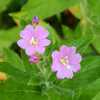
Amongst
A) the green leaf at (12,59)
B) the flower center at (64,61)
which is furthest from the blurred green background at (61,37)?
Answer: the flower center at (64,61)

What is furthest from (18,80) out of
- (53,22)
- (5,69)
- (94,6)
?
(53,22)

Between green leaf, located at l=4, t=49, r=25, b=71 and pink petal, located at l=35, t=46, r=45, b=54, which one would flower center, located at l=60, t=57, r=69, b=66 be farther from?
green leaf, located at l=4, t=49, r=25, b=71

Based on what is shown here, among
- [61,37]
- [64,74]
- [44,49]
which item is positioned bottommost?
[61,37]

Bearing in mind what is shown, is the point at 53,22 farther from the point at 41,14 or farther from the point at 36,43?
the point at 36,43

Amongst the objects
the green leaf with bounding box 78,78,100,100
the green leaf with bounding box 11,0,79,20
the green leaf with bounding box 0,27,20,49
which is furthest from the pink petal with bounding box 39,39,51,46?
the green leaf with bounding box 0,27,20,49

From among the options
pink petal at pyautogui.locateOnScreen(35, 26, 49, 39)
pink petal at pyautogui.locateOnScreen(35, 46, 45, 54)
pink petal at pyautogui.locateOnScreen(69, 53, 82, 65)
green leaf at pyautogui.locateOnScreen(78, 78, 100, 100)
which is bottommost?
green leaf at pyautogui.locateOnScreen(78, 78, 100, 100)

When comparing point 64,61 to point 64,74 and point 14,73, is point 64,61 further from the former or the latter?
point 14,73

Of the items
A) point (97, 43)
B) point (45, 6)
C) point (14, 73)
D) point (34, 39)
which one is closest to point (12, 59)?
point (14, 73)
